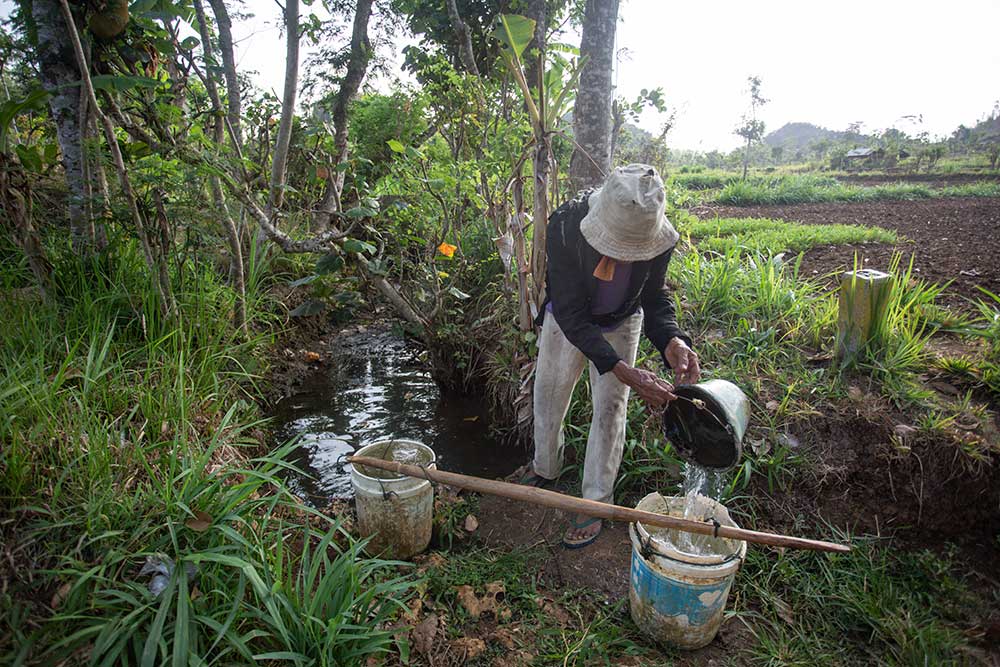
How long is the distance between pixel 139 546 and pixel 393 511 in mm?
1000

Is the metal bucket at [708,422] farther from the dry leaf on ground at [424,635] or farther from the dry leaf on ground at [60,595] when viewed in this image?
the dry leaf on ground at [60,595]

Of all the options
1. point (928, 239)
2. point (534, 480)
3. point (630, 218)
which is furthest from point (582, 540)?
point (928, 239)

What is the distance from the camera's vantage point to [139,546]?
1.71 meters

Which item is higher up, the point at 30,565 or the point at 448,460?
the point at 30,565

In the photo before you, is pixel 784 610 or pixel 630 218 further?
pixel 784 610

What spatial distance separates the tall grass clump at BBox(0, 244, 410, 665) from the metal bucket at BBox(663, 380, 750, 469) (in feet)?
4.51

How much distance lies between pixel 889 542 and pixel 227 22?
Answer: 234 inches

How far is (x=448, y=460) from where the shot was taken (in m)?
3.53

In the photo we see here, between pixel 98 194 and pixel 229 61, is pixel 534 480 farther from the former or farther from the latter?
pixel 229 61

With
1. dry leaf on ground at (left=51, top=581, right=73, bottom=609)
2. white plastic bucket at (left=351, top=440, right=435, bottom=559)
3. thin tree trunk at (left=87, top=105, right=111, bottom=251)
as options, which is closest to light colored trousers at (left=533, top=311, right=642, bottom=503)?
white plastic bucket at (left=351, top=440, right=435, bottom=559)

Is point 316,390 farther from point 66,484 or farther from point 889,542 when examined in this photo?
point 889,542

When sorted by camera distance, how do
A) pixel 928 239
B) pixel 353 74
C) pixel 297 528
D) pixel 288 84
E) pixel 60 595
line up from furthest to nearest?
pixel 928 239, pixel 353 74, pixel 288 84, pixel 297 528, pixel 60 595

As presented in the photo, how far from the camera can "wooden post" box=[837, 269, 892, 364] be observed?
3.00 meters

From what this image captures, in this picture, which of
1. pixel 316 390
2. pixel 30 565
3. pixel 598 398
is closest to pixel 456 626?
pixel 598 398
